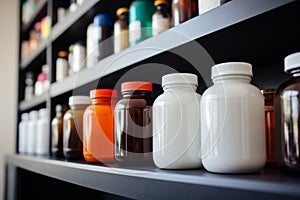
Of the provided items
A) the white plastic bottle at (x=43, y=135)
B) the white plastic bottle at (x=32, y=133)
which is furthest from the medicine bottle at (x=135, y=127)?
the white plastic bottle at (x=32, y=133)

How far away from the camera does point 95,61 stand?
1.06 m

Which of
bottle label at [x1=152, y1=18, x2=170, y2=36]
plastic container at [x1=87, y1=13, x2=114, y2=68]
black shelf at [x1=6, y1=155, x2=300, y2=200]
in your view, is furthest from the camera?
plastic container at [x1=87, y1=13, x2=114, y2=68]

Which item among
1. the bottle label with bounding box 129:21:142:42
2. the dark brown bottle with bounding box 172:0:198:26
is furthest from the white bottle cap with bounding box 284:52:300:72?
the bottle label with bounding box 129:21:142:42

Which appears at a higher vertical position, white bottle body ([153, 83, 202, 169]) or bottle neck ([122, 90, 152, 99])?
bottle neck ([122, 90, 152, 99])

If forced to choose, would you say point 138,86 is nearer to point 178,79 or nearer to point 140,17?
point 178,79

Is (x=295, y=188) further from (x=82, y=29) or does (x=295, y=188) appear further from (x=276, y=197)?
(x=82, y=29)

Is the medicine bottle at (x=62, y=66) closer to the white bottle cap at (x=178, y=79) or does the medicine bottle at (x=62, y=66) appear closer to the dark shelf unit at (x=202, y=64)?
the dark shelf unit at (x=202, y=64)

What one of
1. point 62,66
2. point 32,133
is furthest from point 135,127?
point 32,133

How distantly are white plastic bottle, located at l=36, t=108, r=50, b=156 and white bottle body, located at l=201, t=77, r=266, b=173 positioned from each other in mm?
995

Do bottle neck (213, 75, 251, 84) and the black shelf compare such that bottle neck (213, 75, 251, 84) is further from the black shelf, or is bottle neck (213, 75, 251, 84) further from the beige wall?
the beige wall

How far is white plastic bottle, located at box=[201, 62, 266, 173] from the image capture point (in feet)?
1.67

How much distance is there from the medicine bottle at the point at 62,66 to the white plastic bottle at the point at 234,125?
3.24 feet

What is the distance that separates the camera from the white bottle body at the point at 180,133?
597mm

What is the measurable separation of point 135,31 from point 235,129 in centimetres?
46
